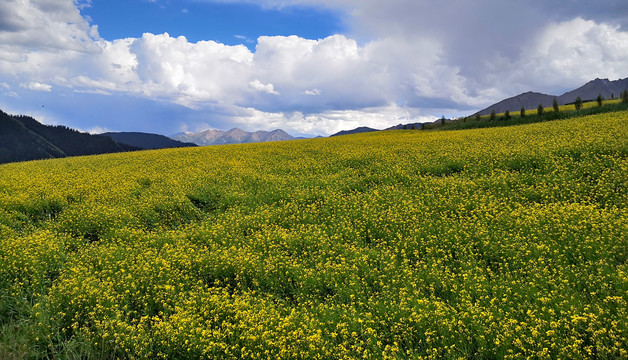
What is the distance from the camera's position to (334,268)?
7.89 meters

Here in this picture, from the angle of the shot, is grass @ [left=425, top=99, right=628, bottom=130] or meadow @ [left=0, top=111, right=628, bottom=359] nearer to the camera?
meadow @ [left=0, top=111, right=628, bottom=359]

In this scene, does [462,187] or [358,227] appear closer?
[358,227]

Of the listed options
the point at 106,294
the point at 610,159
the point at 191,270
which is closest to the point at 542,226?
the point at 610,159

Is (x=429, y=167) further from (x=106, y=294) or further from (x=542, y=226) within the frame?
(x=106, y=294)

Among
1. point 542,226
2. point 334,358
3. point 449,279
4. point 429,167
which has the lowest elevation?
point 334,358

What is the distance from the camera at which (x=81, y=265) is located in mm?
8547

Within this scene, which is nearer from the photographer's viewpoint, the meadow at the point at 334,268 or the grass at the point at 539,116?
the meadow at the point at 334,268

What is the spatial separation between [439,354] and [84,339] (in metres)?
6.14

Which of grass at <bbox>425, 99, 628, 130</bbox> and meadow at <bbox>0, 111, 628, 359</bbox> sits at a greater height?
grass at <bbox>425, 99, 628, 130</bbox>

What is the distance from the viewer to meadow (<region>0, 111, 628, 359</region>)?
5559 millimetres

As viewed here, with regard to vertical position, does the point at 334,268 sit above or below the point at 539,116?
below

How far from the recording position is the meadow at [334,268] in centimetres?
556

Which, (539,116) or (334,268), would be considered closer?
(334,268)

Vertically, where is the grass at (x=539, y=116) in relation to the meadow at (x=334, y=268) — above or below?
above
